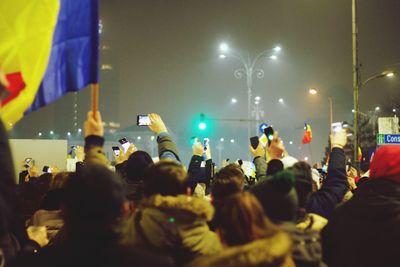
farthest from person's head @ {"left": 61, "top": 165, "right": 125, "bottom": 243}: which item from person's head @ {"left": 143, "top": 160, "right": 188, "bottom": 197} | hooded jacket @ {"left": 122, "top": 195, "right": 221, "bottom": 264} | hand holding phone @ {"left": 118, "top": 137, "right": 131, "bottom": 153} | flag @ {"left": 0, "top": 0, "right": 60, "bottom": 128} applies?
hand holding phone @ {"left": 118, "top": 137, "right": 131, "bottom": 153}

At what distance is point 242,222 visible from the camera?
2748mm

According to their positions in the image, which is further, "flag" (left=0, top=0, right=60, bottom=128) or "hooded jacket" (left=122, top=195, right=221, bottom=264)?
"flag" (left=0, top=0, right=60, bottom=128)

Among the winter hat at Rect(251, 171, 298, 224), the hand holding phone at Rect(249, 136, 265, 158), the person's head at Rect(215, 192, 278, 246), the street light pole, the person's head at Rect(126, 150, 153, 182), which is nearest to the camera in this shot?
the person's head at Rect(215, 192, 278, 246)

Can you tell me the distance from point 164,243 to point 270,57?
27.0 m

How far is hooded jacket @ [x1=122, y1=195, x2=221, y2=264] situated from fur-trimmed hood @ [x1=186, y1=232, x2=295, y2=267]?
482 millimetres

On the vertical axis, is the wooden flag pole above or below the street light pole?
below

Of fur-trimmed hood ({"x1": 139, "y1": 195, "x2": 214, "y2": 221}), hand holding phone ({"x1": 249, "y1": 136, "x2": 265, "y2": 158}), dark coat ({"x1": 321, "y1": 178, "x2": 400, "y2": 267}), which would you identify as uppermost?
hand holding phone ({"x1": 249, "y1": 136, "x2": 265, "y2": 158})

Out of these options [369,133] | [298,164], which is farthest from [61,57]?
[369,133]

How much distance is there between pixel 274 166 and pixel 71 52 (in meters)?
2.11

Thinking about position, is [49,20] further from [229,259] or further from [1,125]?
[229,259]

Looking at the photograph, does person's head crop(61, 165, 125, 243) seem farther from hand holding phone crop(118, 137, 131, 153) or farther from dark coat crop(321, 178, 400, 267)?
hand holding phone crop(118, 137, 131, 153)

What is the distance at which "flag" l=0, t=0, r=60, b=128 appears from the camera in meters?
3.87

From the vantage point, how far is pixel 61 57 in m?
4.26

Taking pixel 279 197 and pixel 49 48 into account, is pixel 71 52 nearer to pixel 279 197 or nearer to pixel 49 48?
pixel 49 48
